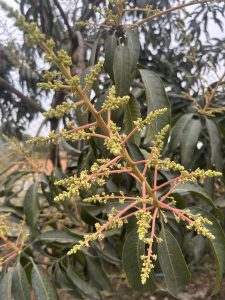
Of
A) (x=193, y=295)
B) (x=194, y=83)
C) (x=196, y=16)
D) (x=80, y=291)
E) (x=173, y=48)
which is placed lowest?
(x=193, y=295)

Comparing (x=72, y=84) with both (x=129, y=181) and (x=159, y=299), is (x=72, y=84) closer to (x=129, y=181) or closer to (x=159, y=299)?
(x=129, y=181)

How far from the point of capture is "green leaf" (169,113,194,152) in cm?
141

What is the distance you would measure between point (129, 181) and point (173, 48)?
103 cm

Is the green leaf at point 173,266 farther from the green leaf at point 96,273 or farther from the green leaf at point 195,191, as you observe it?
the green leaf at point 96,273

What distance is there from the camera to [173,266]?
39.6 inches

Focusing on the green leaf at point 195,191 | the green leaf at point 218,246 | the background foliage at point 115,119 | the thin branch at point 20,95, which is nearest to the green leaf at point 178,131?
the background foliage at point 115,119

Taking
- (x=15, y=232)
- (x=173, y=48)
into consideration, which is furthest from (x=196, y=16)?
(x=15, y=232)

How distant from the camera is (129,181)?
4.27ft

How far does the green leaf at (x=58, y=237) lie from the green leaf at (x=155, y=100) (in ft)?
1.60

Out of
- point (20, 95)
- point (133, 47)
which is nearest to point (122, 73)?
point (133, 47)

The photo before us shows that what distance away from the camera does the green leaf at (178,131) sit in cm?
141

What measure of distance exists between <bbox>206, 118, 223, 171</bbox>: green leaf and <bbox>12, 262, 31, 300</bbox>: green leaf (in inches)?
28.3

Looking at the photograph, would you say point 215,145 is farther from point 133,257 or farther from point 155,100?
point 133,257

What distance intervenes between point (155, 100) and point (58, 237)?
2.02 ft
